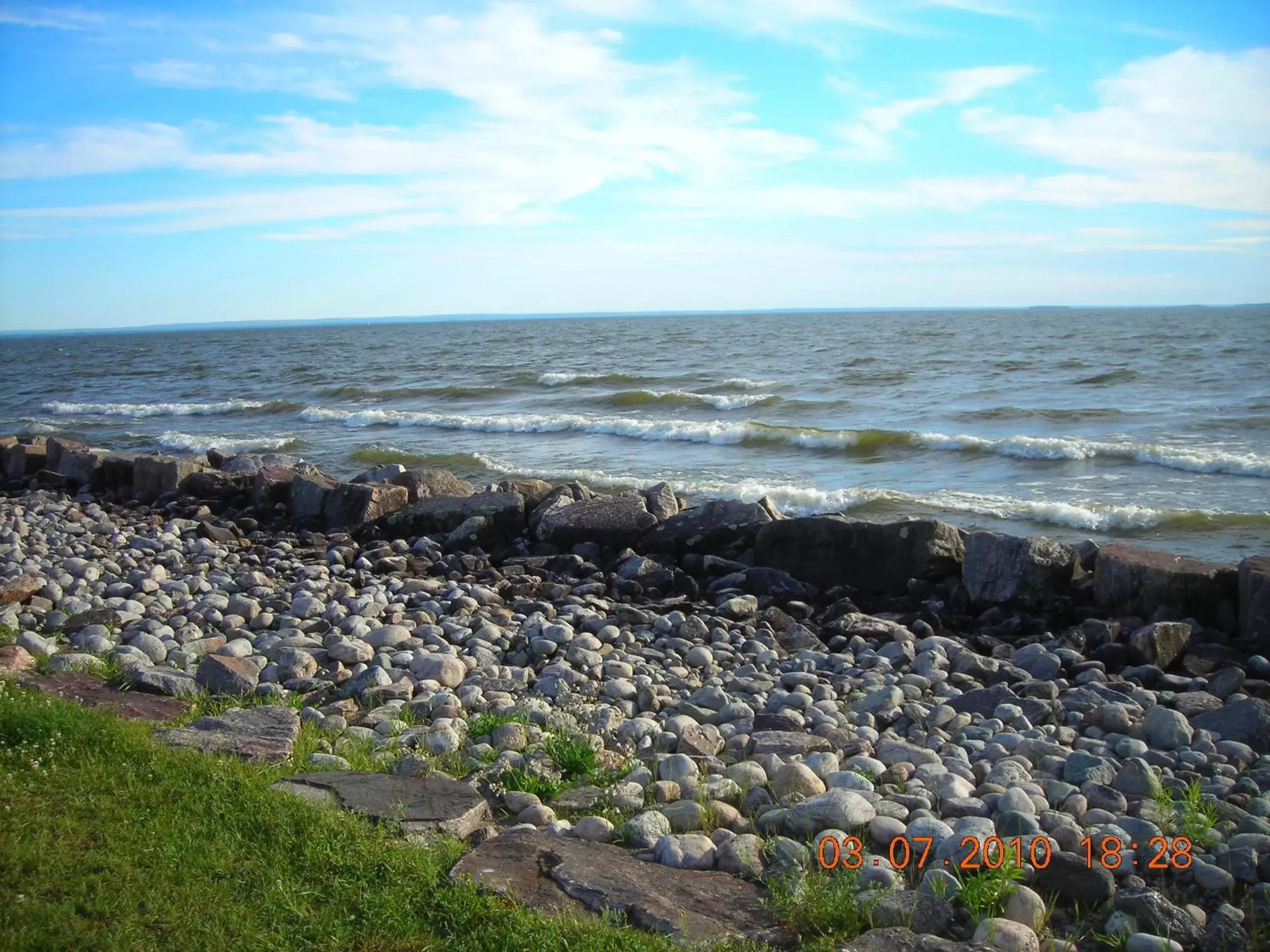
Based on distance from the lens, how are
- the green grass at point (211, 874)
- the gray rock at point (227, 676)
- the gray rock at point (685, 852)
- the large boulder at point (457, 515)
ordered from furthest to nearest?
the large boulder at point (457, 515) < the gray rock at point (227, 676) < the gray rock at point (685, 852) < the green grass at point (211, 874)

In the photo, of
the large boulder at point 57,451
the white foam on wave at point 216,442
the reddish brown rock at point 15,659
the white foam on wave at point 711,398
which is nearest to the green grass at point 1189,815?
the reddish brown rock at point 15,659

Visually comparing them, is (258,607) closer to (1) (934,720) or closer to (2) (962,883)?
(1) (934,720)

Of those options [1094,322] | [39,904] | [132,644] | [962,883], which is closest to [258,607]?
[132,644]

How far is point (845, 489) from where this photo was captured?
14641mm

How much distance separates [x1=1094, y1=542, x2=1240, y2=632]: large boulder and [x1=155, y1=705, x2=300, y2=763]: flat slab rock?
6241 millimetres

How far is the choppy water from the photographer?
13.9 m

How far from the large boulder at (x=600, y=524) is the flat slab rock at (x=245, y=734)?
505 centimetres

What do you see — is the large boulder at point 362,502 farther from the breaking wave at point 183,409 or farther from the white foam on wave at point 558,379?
the white foam on wave at point 558,379

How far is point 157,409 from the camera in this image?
101ft

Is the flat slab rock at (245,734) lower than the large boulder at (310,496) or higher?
lower

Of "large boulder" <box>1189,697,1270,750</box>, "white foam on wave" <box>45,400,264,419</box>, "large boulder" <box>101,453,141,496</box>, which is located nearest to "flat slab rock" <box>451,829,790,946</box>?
"large boulder" <box>1189,697,1270,750</box>

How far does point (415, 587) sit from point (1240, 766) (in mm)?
6353

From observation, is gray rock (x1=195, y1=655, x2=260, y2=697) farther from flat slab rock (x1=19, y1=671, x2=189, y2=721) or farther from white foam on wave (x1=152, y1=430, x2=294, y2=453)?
white foam on wave (x1=152, y1=430, x2=294, y2=453)

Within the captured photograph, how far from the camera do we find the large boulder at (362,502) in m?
11.2
